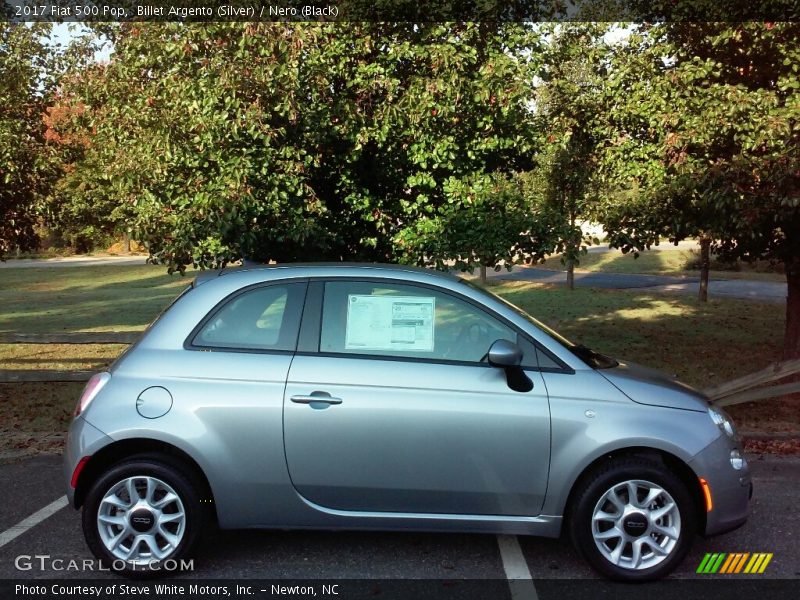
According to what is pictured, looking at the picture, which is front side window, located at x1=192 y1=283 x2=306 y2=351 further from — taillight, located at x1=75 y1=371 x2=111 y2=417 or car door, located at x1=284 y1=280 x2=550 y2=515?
taillight, located at x1=75 y1=371 x2=111 y2=417

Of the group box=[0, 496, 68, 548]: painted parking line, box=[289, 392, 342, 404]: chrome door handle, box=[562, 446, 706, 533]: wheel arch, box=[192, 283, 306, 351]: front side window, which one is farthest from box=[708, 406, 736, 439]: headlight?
box=[0, 496, 68, 548]: painted parking line

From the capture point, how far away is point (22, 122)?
8836 mm

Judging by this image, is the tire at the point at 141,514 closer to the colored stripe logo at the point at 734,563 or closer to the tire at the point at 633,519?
the tire at the point at 633,519

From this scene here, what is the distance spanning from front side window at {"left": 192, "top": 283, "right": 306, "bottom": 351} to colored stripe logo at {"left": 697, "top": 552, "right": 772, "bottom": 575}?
8.33 ft

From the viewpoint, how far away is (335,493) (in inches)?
A: 164

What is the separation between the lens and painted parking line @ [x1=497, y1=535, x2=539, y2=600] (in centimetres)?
402

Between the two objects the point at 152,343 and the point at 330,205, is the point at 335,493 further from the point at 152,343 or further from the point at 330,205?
the point at 330,205

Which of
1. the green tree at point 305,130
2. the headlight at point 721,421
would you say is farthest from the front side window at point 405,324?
the green tree at point 305,130

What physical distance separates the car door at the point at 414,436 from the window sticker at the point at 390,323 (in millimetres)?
92

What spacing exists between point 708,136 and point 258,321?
199 inches

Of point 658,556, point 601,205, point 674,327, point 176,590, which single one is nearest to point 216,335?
point 176,590

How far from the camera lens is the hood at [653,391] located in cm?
421

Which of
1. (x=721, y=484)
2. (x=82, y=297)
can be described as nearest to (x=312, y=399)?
(x=721, y=484)

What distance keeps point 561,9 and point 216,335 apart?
544cm
